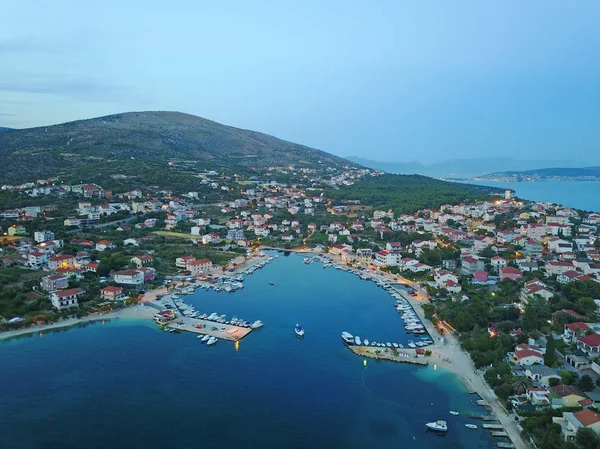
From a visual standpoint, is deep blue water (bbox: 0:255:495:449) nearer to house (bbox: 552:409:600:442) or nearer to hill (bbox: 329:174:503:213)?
house (bbox: 552:409:600:442)

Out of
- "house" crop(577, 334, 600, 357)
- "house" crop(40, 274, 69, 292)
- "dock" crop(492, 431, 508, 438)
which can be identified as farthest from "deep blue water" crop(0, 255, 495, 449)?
"house" crop(577, 334, 600, 357)

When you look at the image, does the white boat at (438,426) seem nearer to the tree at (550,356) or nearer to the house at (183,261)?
the tree at (550,356)

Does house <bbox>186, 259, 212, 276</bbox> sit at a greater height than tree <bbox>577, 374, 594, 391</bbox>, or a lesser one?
lesser

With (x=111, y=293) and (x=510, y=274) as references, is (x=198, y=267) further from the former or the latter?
(x=510, y=274)

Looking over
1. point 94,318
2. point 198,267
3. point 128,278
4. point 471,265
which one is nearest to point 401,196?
point 471,265

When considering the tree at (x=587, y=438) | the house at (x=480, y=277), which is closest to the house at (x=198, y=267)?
the house at (x=480, y=277)

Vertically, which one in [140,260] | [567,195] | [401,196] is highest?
[401,196]
